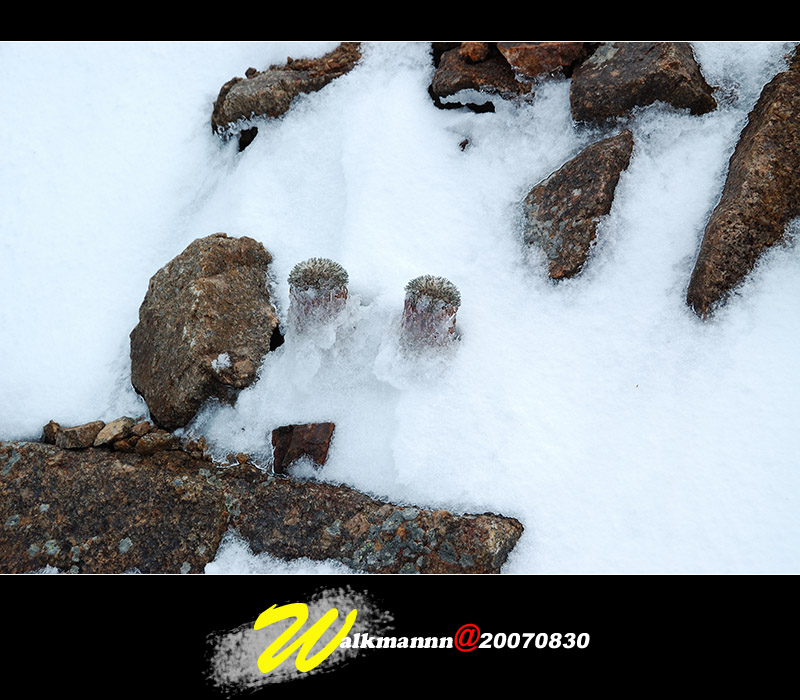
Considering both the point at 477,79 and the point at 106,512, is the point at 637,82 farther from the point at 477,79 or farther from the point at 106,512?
the point at 106,512

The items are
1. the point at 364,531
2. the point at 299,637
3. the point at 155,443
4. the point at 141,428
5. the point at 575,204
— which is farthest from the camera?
the point at 575,204

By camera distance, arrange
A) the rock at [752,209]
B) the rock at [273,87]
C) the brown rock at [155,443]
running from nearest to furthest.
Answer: the rock at [752,209]
the brown rock at [155,443]
the rock at [273,87]

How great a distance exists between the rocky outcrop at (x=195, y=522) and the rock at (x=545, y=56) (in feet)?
12.9

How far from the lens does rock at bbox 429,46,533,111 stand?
502cm

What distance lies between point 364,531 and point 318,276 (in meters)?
1.75

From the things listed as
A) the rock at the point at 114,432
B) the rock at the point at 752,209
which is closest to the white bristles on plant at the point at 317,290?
the rock at the point at 114,432

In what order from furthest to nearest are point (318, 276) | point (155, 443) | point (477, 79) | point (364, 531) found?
1. point (477, 79)
2. point (155, 443)
3. point (318, 276)
4. point (364, 531)

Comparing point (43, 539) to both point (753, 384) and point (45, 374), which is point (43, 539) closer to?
point (45, 374)

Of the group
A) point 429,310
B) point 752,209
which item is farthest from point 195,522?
point 752,209

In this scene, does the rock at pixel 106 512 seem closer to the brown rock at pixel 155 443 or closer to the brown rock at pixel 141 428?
the brown rock at pixel 155 443

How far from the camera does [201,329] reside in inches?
160

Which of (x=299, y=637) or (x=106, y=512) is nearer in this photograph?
(x=299, y=637)

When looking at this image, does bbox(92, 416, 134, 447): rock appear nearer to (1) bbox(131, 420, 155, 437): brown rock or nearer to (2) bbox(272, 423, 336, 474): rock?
(1) bbox(131, 420, 155, 437): brown rock

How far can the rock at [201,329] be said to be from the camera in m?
4.05
